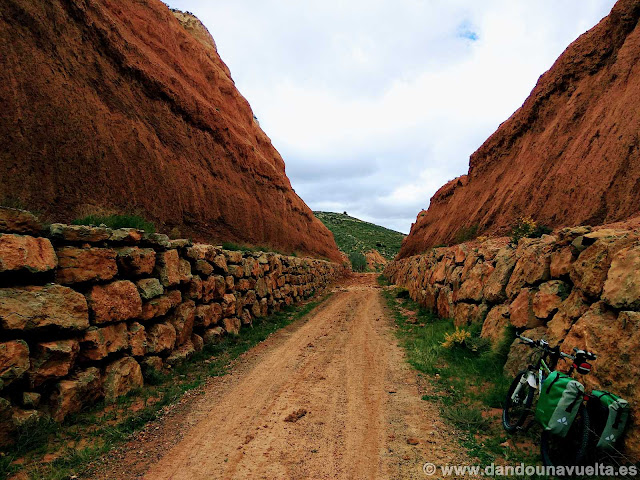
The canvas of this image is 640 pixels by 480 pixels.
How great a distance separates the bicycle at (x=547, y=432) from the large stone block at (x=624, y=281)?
2.50ft

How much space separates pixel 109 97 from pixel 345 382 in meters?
11.1

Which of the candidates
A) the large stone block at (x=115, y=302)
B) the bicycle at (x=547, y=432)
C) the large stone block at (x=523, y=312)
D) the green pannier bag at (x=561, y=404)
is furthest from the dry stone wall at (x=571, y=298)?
the large stone block at (x=115, y=302)

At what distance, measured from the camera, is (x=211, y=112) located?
51.2 feet

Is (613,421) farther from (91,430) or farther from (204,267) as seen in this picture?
(204,267)

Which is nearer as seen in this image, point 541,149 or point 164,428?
point 164,428

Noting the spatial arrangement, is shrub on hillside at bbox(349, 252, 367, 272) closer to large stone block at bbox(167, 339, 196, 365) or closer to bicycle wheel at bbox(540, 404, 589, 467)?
large stone block at bbox(167, 339, 196, 365)

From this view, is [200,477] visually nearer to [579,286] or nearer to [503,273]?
[579,286]

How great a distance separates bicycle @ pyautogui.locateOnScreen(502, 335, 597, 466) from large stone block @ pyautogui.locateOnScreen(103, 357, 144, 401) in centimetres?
558

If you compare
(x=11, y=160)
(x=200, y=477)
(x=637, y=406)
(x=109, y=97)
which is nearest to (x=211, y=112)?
(x=109, y=97)

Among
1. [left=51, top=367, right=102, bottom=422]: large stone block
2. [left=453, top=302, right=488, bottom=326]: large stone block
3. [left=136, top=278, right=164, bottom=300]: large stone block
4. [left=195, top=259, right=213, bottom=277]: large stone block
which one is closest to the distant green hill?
[left=453, top=302, right=488, bottom=326]: large stone block

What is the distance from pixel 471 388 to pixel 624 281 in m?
2.88

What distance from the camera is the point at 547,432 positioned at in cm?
333

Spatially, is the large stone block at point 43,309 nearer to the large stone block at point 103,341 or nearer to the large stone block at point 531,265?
the large stone block at point 103,341

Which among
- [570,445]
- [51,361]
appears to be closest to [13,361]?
[51,361]
